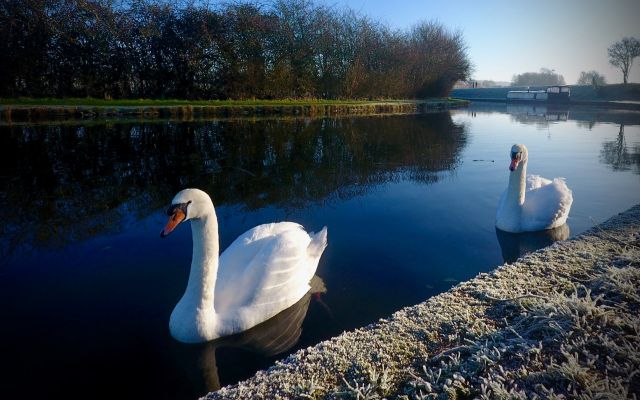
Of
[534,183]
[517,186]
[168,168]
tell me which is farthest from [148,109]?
[517,186]

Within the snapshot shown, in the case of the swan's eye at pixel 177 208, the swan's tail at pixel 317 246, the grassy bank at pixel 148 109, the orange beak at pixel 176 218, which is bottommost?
the swan's tail at pixel 317 246

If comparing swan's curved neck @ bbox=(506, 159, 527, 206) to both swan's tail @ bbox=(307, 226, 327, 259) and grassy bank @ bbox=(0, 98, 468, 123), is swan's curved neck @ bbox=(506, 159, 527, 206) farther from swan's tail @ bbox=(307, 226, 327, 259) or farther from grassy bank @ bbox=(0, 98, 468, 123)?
grassy bank @ bbox=(0, 98, 468, 123)

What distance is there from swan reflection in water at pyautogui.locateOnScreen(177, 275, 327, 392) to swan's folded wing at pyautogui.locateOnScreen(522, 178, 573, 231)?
362cm

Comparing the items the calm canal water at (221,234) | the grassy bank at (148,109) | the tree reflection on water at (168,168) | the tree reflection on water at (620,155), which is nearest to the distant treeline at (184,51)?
the grassy bank at (148,109)

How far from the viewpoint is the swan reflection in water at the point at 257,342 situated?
2936 millimetres

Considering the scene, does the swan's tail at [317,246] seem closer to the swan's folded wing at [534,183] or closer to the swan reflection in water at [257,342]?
the swan reflection in water at [257,342]

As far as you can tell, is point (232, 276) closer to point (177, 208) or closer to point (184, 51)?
point (177, 208)

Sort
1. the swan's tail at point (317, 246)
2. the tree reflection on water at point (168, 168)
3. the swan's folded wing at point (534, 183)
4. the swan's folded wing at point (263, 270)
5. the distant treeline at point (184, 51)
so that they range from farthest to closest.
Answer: the distant treeline at point (184, 51)
the swan's folded wing at point (534, 183)
the tree reflection on water at point (168, 168)
the swan's tail at point (317, 246)
the swan's folded wing at point (263, 270)

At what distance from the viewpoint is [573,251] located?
4.06 m

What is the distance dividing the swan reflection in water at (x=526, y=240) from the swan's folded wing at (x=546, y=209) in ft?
0.29

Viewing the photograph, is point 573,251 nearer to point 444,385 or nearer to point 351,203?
point 444,385

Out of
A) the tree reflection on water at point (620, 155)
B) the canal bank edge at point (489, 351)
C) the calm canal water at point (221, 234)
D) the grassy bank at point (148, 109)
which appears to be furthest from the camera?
the grassy bank at point (148, 109)

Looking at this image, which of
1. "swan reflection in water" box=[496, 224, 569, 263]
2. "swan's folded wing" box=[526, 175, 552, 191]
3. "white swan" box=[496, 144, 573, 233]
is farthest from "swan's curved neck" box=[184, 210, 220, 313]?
"swan's folded wing" box=[526, 175, 552, 191]

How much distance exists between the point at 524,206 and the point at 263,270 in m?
4.05
